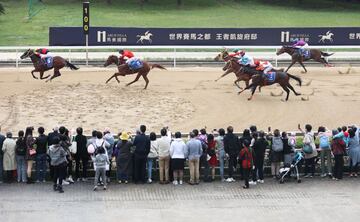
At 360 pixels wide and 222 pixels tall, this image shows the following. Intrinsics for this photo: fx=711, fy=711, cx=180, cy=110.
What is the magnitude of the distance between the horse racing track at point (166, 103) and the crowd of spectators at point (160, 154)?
314 cm

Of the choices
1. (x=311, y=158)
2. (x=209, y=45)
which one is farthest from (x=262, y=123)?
(x=209, y=45)

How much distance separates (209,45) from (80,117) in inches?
450

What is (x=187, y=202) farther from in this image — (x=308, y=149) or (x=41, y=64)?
(x=41, y=64)

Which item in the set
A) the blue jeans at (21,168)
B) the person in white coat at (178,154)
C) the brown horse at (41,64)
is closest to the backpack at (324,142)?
the person in white coat at (178,154)

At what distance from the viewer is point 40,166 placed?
11.4 meters

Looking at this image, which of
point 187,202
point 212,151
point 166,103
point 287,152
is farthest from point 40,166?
point 166,103

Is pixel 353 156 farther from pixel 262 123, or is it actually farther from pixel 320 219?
pixel 262 123

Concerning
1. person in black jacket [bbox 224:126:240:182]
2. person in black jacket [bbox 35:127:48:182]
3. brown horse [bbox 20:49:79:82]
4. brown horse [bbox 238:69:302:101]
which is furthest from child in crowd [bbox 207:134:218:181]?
brown horse [bbox 20:49:79:82]

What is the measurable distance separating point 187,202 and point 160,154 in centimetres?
119

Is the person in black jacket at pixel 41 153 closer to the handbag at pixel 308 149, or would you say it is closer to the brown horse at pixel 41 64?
the handbag at pixel 308 149

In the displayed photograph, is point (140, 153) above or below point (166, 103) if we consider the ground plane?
below

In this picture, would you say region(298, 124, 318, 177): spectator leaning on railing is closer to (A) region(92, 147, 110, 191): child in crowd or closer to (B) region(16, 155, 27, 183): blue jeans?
(A) region(92, 147, 110, 191): child in crowd

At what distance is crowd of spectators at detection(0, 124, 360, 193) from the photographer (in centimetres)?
1133

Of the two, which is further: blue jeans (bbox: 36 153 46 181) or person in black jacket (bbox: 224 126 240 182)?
person in black jacket (bbox: 224 126 240 182)
